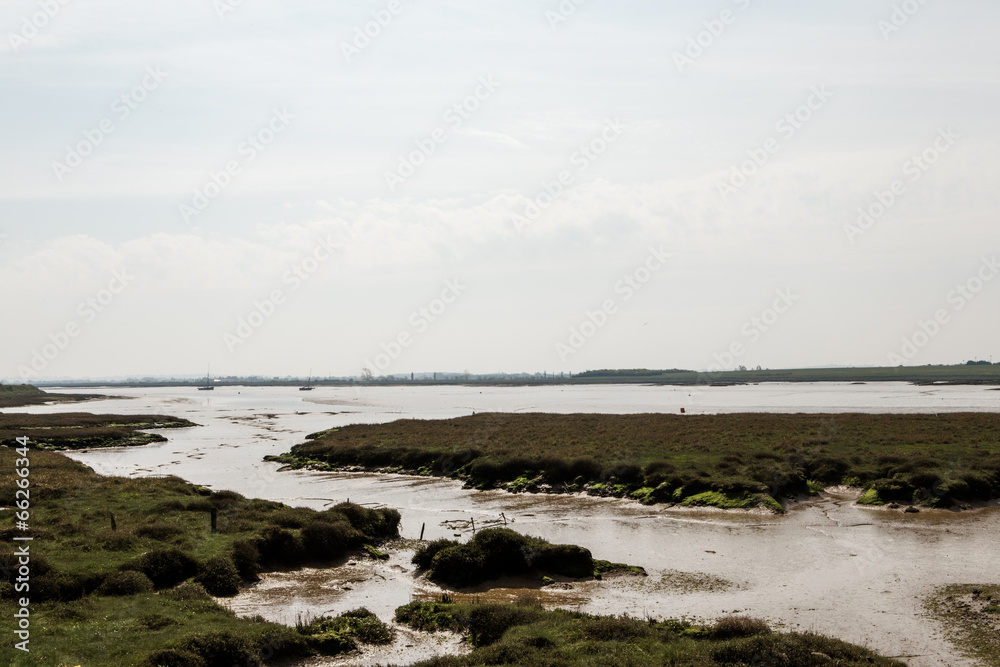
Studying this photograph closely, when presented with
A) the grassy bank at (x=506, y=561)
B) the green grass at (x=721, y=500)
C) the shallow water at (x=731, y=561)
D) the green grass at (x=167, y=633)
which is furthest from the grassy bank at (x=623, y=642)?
the green grass at (x=721, y=500)

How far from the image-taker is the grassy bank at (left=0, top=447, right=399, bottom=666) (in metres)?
17.2

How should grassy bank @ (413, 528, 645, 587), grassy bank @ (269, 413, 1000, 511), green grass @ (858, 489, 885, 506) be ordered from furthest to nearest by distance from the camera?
grassy bank @ (269, 413, 1000, 511), green grass @ (858, 489, 885, 506), grassy bank @ (413, 528, 645, 587)

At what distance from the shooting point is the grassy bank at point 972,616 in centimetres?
1803

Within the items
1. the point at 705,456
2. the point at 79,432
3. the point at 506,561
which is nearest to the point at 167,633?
the point at 506,561

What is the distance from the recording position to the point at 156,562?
24.1m

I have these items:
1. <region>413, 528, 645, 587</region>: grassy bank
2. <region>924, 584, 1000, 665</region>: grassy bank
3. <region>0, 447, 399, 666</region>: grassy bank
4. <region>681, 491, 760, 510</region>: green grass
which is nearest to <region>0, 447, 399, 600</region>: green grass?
<region>0, 447, 399, 666</region>: grassy bank

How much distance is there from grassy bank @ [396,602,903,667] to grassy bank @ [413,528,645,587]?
5785 millimetres

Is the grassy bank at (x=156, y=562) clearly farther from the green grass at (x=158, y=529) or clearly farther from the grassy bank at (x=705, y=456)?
the grassy bank at (x=705, y=456)

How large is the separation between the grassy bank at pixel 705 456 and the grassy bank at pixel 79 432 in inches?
1072

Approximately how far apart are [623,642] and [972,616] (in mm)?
11282

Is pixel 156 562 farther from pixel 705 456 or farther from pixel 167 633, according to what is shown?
pixel 705 456

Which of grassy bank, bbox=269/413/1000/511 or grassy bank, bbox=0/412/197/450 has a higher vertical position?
grassy bank, bbox=269/413/1000/511

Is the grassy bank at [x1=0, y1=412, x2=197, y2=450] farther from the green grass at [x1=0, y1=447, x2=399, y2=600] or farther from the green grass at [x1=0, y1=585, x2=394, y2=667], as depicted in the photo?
the green grass at [x1=0, y1=585, x2=394, y2=667]

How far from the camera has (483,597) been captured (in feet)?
81.6
